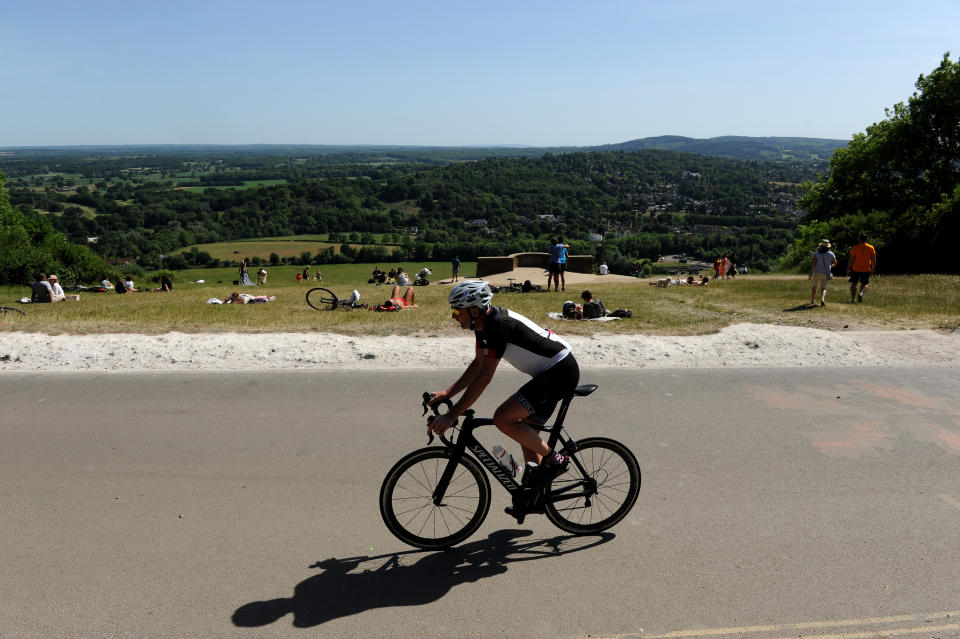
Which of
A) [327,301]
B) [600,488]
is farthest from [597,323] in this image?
[600,488]

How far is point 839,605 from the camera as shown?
403cm

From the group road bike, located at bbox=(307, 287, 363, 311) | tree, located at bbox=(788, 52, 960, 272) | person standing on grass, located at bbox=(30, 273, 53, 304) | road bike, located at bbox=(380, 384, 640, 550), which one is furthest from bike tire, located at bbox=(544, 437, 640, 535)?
tree, located at bbox=(788, 52, 960, 272)

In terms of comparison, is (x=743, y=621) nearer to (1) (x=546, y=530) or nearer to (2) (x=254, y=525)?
(1) (x=546, y=530)

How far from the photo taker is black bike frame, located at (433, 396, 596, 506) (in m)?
4.51

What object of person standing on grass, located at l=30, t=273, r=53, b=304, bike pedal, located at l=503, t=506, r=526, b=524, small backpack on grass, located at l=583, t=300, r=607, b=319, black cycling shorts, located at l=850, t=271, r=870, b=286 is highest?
black cycling shorts, located at l=850, t=271, r=870, b=286

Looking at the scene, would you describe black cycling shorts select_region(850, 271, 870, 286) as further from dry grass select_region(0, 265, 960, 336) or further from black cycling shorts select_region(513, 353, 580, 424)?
black cycling shorts select_region(513, 353, 580, 424)

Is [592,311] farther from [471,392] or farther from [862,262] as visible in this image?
[471,392]

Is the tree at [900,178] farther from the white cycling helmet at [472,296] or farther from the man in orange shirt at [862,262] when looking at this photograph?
the white cycling helmet at [472,296]

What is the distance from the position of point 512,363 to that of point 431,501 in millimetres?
1161

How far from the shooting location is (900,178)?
35219mm

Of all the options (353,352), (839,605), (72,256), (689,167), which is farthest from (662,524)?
(689,167)

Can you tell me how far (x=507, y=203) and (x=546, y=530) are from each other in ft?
446

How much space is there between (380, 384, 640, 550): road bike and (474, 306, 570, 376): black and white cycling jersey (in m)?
0.33

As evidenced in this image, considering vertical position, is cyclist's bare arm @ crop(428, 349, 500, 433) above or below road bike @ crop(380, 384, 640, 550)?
above
